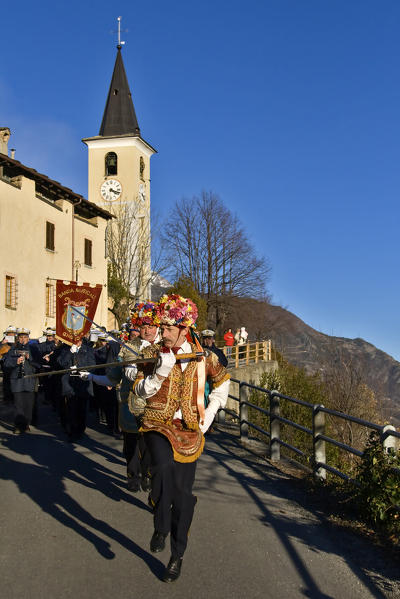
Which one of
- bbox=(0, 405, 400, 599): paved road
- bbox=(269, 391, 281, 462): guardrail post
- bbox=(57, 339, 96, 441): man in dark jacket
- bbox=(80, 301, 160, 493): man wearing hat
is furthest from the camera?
bbox=(57, 339, 96, 441): man in dark jacket

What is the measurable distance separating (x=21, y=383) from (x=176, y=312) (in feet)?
24.6

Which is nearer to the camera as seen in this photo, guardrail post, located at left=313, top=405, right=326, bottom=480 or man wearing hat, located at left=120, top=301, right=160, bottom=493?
man wearing hat, located at left=120, top=301, right=160, bottom=493

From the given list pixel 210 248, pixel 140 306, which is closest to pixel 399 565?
pixel 140 306

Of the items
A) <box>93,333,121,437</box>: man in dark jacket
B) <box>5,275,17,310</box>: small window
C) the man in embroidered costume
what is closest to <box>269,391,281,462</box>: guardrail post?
<box>93,333,121,437</box>: man in dark jacket

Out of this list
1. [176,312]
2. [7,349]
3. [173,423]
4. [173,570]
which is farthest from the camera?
[7,349]

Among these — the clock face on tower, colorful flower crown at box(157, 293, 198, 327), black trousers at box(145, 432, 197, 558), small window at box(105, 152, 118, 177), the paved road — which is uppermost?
small window at box(105, 152, 118, 177)

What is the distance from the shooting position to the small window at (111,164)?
52750mm

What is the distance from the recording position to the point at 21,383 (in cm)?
1176

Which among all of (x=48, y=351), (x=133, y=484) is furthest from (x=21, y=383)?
(x=133, y=484)

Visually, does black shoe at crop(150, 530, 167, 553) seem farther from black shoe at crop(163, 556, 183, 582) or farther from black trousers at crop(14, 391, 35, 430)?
black trousers at crop(14, 391, 35, 430)

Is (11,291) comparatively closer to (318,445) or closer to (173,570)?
(318,445)

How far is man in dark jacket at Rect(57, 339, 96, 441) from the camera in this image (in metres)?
10.9

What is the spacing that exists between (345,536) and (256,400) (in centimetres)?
1602

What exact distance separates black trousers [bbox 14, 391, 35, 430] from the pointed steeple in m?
43.7
